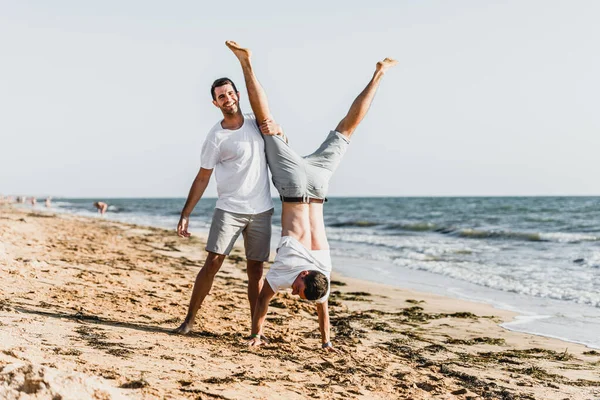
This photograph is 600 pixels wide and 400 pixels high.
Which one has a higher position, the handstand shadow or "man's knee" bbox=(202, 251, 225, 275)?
"man's knee" bbox=(202, 251, 225, 275)

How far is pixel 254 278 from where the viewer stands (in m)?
4.73

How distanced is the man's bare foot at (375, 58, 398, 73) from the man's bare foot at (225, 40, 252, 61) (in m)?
1.22

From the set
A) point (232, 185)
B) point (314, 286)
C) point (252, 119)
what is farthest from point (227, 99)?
point (314, 286)

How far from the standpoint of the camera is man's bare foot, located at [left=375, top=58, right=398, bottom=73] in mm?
5039

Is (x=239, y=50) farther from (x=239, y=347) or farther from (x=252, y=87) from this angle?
(x=239, y=347)

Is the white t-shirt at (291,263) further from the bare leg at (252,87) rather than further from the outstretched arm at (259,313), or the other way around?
the bare leg at (252,87)

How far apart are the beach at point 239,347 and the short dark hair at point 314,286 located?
0.47 metres

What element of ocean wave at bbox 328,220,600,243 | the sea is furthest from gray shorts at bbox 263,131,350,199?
ocean wave at bbox 328,220,600,243

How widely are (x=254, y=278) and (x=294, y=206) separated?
0.76 m

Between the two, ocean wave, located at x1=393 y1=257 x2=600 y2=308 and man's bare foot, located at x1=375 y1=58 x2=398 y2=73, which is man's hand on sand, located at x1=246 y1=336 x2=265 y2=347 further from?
→ ocean wave, located at x1=393 y1=257 x2=600 y2=308

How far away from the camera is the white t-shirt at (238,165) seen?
444 cm

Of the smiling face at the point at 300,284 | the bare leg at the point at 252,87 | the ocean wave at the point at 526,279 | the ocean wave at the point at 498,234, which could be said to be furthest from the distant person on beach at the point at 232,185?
the ocean wave at the point at 498,234

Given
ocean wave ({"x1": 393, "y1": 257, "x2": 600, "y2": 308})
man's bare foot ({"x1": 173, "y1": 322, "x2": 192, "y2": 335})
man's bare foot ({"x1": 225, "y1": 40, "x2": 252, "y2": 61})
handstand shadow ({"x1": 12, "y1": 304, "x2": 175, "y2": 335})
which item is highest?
man's bare foot ({"x1": 225, "y1": 40, "x2": 252, "y2": 61})

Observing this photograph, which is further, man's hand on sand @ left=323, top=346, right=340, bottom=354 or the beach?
man's hand on sand @ left=323, top=346, right=340, bottom=354
